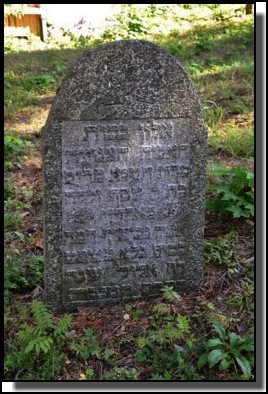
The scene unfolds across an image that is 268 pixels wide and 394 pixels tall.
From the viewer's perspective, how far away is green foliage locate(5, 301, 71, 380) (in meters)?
3.20

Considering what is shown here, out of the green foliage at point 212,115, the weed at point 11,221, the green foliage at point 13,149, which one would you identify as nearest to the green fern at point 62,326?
the weed at point 11,221

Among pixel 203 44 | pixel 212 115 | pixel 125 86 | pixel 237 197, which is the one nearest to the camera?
pixel 125 86

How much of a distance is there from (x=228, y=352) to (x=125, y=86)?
172 centimetres

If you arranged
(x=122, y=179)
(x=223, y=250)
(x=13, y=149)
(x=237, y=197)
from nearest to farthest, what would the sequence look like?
(x=122, y=179) < (x=223, y=250) < (x=237, y=197) < (x=13, y=149)

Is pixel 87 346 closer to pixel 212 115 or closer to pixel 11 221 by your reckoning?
pixel 11 221

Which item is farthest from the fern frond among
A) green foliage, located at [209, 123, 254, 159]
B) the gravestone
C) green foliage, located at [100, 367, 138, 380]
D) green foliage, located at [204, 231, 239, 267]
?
green foliage, located at [209, 123, 254, 159]

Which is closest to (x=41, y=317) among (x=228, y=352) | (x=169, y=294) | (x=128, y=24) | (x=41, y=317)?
(x=41, y=317)

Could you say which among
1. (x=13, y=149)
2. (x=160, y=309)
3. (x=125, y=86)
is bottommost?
(x=160, y=309)

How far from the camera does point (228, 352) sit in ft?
10.7

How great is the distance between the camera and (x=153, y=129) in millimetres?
3527

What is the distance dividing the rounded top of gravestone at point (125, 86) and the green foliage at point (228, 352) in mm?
1420

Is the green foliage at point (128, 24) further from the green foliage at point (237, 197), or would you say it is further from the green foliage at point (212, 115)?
the green foliage at point (237, 197)

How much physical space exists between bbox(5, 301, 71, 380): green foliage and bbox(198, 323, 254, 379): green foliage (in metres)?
0.86

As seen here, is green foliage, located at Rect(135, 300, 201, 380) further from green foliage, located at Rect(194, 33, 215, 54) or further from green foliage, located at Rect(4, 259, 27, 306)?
green foliage, located at Rect(194, 33, 215, 54)
